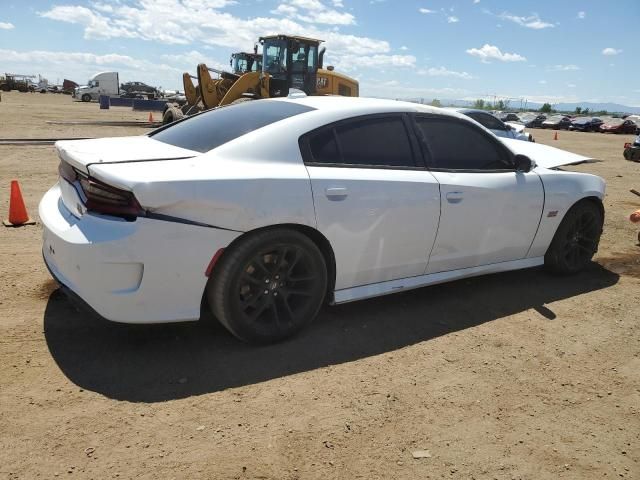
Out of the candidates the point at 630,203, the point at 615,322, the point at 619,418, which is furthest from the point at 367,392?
the point at 630,203

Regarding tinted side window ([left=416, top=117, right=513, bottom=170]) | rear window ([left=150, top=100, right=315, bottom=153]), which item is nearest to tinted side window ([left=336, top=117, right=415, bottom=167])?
tinted side window ([left=416, top=117, right=513, bottom=170])

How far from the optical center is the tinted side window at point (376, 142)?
3.45 metres

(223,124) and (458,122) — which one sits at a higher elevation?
(458,122)

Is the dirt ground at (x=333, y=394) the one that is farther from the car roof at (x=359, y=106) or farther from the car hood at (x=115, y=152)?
the car roof at (x=359, y=106)

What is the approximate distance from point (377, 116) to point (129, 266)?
1991 millimetres

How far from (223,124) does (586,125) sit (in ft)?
158

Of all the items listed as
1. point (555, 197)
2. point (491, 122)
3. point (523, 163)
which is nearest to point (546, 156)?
point (555, 197)

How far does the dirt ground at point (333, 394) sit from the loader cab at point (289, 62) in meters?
13.7

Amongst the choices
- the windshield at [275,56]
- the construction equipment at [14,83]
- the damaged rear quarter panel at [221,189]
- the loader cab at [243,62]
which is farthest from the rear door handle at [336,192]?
the construction equipment at [14,83]

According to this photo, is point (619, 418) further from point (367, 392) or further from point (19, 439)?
point (19, 439)

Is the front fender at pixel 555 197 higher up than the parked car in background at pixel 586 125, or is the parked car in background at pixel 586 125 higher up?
the parked car in background at pixel 586 125

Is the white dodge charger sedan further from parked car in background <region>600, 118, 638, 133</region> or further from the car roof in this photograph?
parked car in background <region>600, 118, 638, 133</region>

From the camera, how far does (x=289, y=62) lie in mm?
16766

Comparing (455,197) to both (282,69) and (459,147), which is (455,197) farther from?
(282,69)
